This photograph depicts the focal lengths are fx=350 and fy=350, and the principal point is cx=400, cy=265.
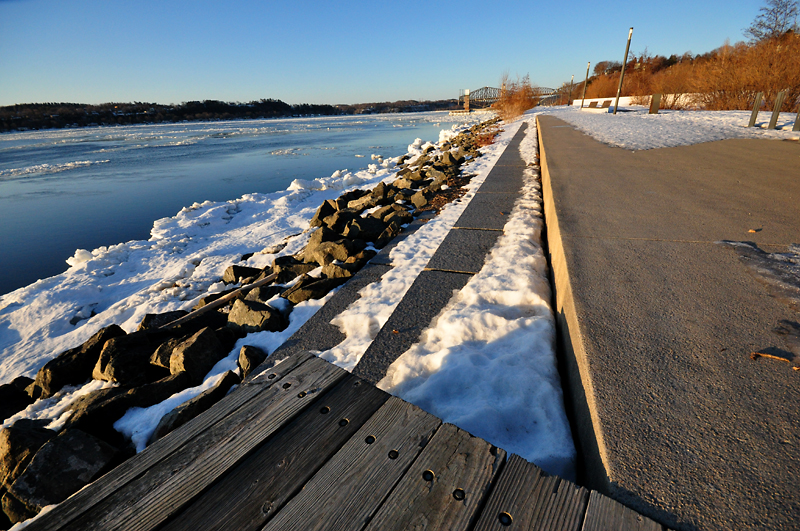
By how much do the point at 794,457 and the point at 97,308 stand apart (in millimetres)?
7534

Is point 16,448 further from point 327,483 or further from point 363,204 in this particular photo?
point 363,204

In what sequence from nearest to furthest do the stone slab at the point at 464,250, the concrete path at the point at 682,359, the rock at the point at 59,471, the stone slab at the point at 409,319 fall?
the concrete path at the point at 682,359
the rock at the point at 59,471
the stone slab at the point at 409,319
the stone slab at the point at 464,250

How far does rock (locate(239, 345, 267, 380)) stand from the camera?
2543mm

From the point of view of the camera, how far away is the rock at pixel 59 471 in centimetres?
181

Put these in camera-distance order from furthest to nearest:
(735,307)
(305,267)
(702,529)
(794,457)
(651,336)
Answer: (305,267) < (735,307) < (651,336) < (794,457) < (702,529)

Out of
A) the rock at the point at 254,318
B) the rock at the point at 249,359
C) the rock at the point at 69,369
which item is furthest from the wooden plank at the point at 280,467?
the rock at the point at 69,369

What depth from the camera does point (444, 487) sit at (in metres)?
1.07

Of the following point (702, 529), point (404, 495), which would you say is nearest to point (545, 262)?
point (702, 529)

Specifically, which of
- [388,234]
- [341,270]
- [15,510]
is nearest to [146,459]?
[15,510]

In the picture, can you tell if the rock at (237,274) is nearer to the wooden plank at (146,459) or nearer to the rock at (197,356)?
the rock at (197,356)

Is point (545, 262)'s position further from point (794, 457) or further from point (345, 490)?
point (345, 490)

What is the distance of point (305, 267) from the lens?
4715 mm

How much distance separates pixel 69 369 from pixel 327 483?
3.64 metres

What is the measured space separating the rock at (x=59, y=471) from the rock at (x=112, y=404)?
13.2 inches
